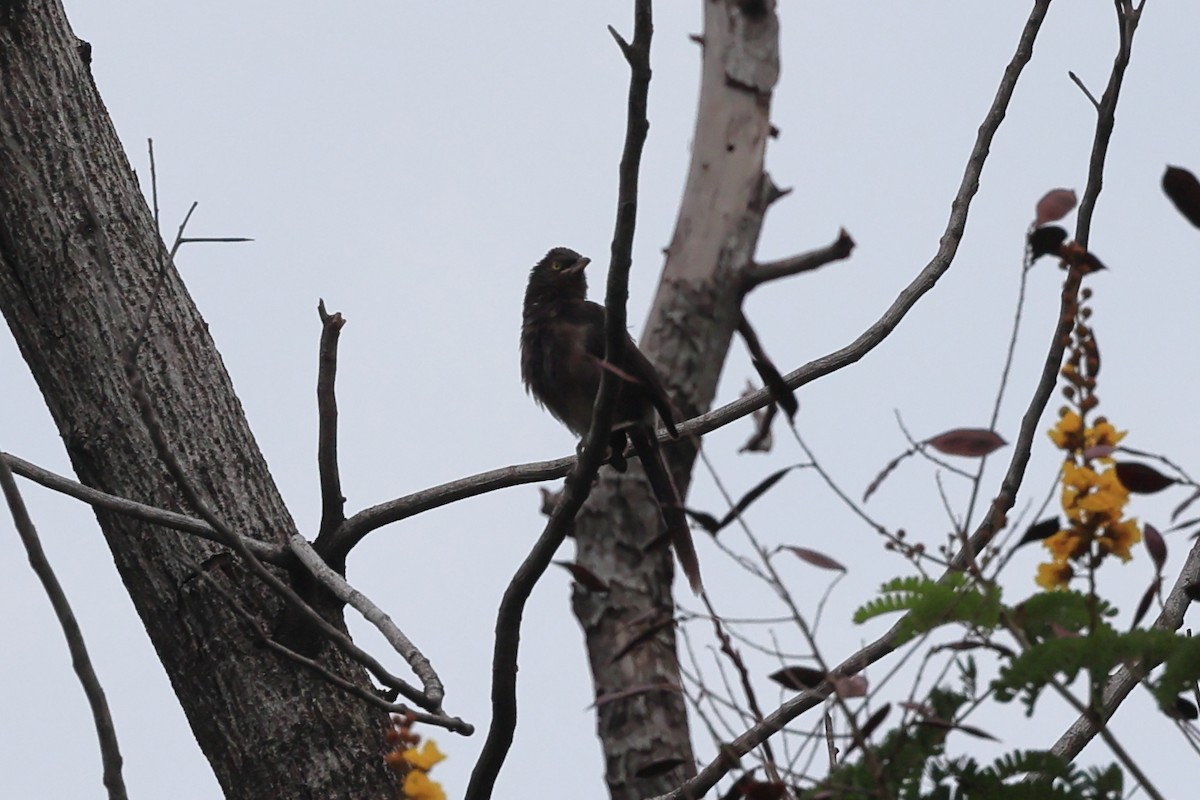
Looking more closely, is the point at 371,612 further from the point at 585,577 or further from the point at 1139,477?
the point at 1139,477

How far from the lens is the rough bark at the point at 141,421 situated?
3574 millimetres

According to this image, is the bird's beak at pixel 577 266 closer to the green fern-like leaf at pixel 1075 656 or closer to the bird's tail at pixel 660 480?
the bird's tail at pixel 660 480

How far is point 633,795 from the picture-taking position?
7.77 ft

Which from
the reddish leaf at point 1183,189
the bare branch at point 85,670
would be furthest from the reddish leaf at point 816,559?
the bare branch at point 85,670

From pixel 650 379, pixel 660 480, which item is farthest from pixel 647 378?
pixel 660 480

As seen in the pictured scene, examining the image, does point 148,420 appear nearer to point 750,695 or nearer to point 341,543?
point 341,543

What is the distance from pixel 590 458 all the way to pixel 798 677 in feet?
2.14

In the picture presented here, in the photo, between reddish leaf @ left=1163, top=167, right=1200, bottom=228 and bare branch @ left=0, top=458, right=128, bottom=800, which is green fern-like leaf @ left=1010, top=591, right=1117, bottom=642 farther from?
bare branch @ left=0, top=458, right=128, bottom=800

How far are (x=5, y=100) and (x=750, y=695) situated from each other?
9.38 ft

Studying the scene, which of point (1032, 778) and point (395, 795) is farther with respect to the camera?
point (395, 795)

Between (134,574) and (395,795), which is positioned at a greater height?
(134,574)

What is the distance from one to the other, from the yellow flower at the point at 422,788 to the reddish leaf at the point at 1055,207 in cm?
119

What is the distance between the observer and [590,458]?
8.61 feet

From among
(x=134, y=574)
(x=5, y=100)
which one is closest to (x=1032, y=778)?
(x=134, y=574)
